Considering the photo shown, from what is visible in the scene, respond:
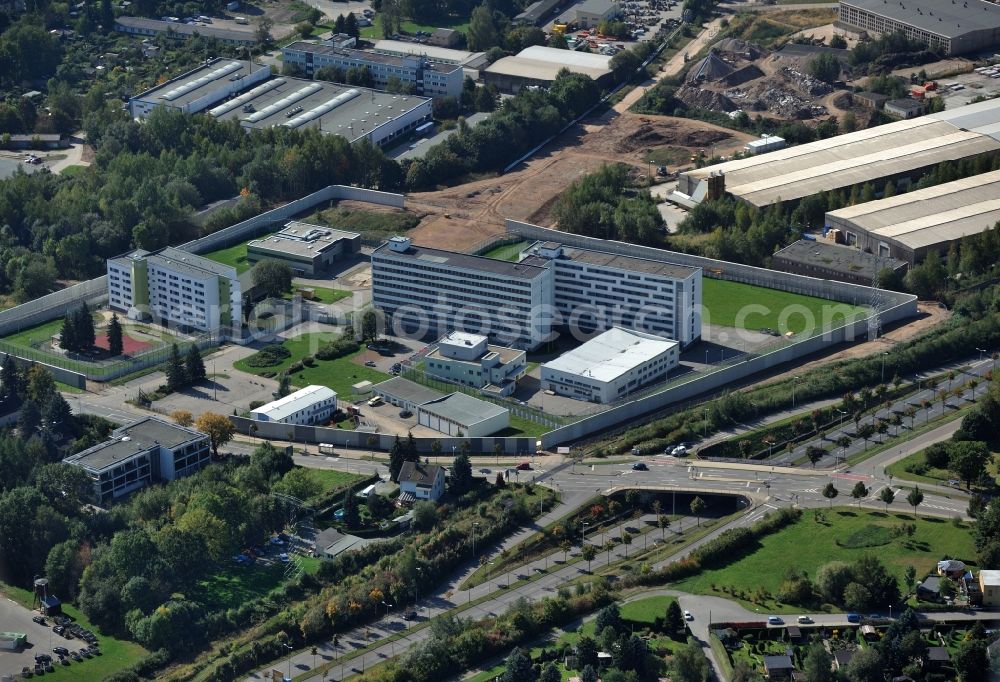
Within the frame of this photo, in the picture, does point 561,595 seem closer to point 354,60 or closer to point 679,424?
point 679,424

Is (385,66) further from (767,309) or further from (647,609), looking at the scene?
(647,609)

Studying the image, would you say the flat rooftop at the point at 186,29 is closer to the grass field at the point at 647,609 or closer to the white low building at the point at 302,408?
the white low building at the point at 302,408

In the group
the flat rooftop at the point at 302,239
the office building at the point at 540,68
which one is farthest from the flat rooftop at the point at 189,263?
the office building at the point at 540,68

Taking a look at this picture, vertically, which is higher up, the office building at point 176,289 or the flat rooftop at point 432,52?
the flat rooftop at point 432,52

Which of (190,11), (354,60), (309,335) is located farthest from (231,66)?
(309,335)

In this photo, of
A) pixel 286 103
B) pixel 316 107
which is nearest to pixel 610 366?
pixel 316 107

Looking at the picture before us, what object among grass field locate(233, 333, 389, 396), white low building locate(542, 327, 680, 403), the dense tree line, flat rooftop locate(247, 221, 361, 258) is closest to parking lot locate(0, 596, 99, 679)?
grass field locate(233, 333, 389, 396)

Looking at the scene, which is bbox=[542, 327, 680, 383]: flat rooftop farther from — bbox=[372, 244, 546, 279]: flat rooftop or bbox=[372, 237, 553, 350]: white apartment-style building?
bbox=[372, 244, 546, 279]: flat rooftop
